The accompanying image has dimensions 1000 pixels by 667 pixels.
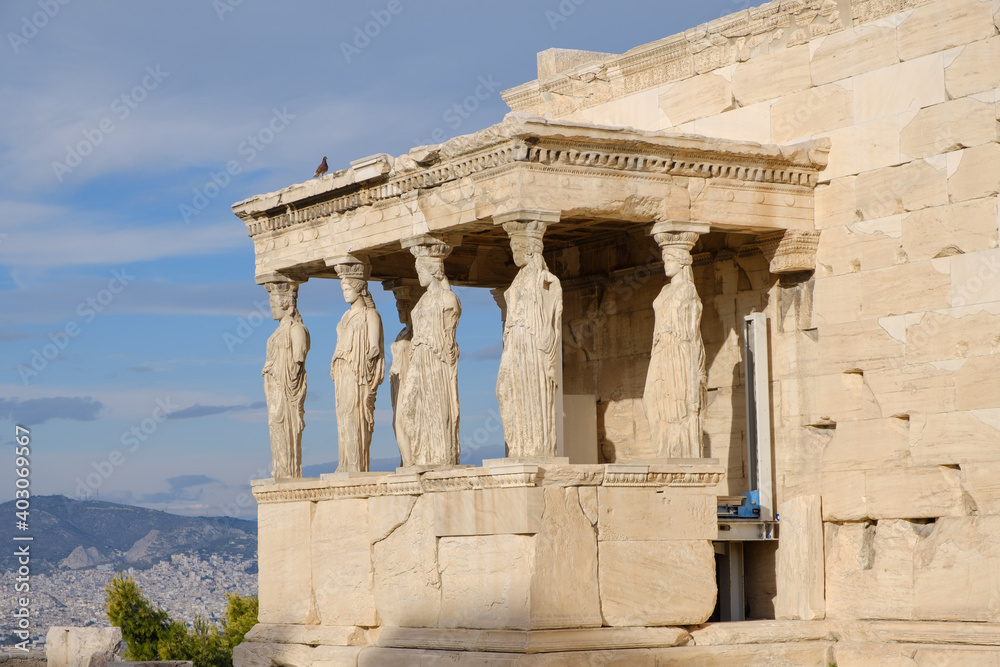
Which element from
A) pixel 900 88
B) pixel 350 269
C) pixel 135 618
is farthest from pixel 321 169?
pixel 135 618

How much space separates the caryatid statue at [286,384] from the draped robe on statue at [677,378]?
3554 mm

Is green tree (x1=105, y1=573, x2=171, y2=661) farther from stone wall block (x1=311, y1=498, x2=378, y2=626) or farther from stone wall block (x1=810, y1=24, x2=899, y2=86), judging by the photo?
stone wall block (x1=810, y1=24, x2=899, y2=86)

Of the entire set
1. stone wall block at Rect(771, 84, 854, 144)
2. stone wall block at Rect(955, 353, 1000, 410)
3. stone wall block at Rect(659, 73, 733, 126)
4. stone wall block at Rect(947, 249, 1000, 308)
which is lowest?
stone wall block at Rect(955, 353, 1000, 410)

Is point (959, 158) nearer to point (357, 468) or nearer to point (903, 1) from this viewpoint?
point (903, 1)

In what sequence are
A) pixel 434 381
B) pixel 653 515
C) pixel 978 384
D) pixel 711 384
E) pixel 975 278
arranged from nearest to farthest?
pixel 978 384
pixel 975 278
pixel 653 515
pixel 434 381
pixel 711 384

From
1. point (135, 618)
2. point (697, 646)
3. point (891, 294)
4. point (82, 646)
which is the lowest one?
point (135, 618)

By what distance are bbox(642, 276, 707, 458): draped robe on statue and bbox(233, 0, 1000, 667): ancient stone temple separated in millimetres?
19

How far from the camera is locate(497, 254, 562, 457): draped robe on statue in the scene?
11.7m

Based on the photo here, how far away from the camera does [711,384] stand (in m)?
14.2

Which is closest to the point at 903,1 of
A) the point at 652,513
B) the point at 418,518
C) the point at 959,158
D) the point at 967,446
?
the point at 959,158

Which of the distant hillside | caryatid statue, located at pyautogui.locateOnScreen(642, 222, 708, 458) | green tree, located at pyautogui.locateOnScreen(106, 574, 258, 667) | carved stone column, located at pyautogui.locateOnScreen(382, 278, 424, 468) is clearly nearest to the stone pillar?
carved stone column, located at pyautogui.locateOnScreen(382, 278, 424, 468)

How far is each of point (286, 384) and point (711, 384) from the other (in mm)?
3763

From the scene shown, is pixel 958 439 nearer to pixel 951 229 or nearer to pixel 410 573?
pixel 951 229

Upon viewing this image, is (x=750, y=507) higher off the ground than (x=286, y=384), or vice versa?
(x=286, y=384)
